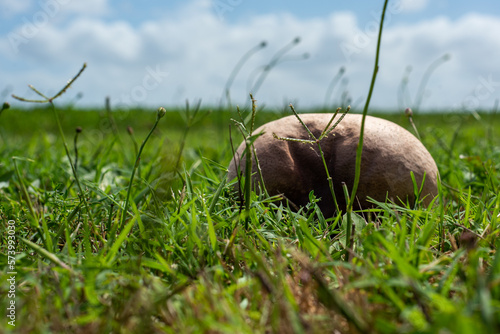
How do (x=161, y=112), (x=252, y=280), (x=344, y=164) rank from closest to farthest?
(x=252, y=280)
(x=161, y=112)
(x=344, y=164)

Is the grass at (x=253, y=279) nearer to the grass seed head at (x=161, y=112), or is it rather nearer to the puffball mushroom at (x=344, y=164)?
the grass seed head at (x=161, y=112)

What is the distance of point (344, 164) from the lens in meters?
1.85

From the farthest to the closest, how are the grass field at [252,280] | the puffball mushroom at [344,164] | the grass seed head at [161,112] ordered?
1. the puffball mushroom at [344,164]
2. the grass seed head at [161,112]
3. the grass field at [252,280]

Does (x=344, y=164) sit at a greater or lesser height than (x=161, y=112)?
lesser

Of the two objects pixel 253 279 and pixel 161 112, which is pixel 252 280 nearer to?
pixel 253 279

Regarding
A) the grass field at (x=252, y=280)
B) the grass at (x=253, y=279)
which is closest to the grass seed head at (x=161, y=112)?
the grass at (x=253, y=279)

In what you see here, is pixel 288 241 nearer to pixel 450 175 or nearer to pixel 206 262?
pixel 206 262

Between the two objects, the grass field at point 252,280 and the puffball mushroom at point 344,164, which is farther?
the puffball mushroom at point 344,164

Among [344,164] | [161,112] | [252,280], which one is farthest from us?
[344,164]

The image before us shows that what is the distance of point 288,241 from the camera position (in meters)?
1.50

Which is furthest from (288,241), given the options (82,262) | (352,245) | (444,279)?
(82,262)

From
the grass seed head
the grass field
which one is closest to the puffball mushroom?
the grass field

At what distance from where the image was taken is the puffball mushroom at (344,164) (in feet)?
6.03

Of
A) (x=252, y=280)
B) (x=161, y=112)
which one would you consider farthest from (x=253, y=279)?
(x=161, y=112)
